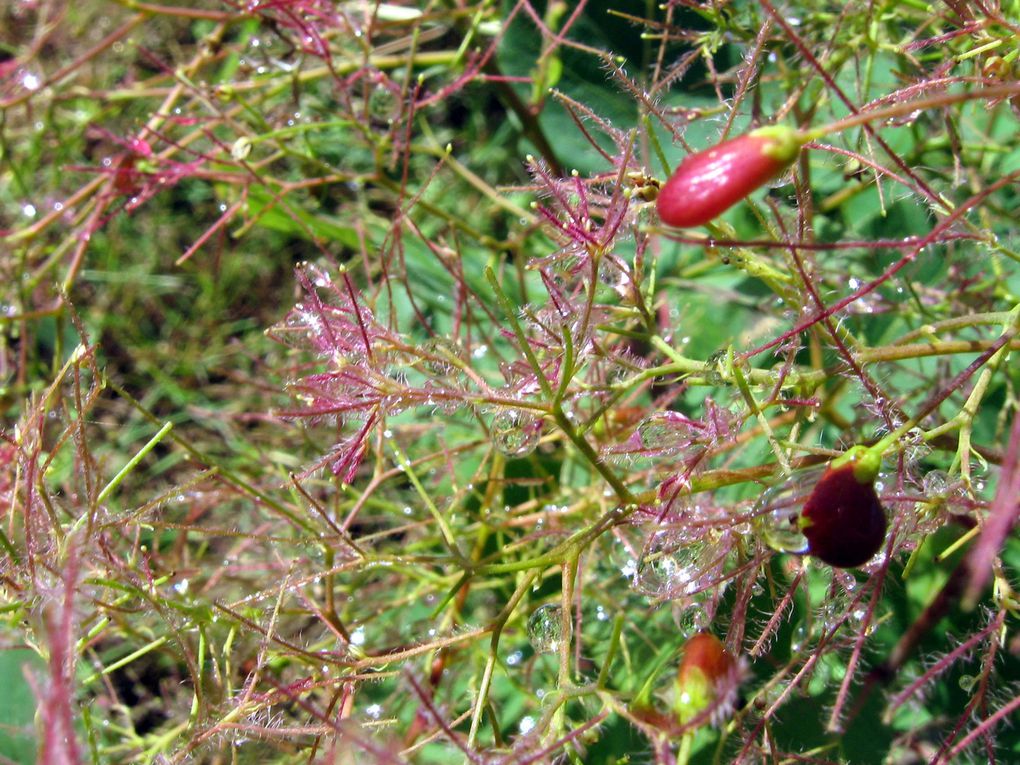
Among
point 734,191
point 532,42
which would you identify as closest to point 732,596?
point 734,191

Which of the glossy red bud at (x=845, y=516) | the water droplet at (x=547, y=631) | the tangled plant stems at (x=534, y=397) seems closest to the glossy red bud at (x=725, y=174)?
the tangled plant stems at (x=534, y=397)

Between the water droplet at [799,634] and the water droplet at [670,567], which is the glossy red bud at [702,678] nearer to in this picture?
the water droplet at [670,567]

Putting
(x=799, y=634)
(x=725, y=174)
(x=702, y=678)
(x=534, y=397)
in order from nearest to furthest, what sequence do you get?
1. (x=725, y=174)
2. (x=702, y=678)
3. (x=534, y=397)
4. (x=799, y=634)

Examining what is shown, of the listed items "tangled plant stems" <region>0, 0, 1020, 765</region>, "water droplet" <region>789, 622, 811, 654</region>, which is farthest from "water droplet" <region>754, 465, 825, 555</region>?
"water droplet" <region>789, 622, 811, 654</region>

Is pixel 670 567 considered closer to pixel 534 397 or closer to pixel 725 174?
pixel 534 397

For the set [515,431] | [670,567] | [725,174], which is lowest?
[670,567]

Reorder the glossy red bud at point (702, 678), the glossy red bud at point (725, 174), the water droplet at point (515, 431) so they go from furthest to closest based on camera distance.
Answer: the water droplet at point (515, 431) → the glossy red bud at point (702, 678) → the glossy red bud at point (725, 174)

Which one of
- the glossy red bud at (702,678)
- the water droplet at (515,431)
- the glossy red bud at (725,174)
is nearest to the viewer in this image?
the glossy red bud at (725,174)

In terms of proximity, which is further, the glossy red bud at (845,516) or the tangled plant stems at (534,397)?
the tangled plant stems at (534,397)

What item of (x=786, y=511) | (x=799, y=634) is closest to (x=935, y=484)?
(x=786, y=511)
